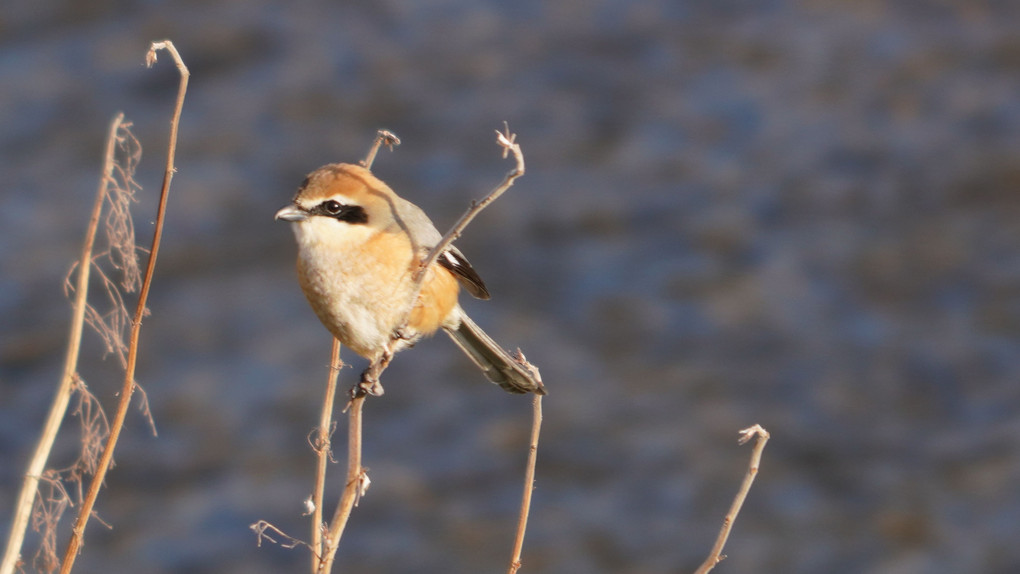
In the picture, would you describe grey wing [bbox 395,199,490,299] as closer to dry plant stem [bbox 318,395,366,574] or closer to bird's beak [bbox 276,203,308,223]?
bird's beak [bbox 276,203,308,223]

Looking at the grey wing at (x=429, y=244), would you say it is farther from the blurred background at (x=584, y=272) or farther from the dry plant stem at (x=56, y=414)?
the blurred background at (x=584, y=272)

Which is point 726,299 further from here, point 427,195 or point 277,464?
point 277,464

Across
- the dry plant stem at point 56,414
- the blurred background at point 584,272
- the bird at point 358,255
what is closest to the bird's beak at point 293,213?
the bird at point 358,255

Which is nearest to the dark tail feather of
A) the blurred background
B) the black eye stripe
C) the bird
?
the bird

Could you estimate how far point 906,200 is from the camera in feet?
32.2

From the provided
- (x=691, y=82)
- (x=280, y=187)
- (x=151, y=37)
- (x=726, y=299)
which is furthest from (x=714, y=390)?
(x=151, y=37)

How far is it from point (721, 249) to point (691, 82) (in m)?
1.88

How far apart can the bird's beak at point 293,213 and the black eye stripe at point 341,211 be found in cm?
3

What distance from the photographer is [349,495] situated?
2.74 meters

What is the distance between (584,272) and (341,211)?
6078 millimetres

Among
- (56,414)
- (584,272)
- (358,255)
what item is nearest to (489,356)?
(358,255)

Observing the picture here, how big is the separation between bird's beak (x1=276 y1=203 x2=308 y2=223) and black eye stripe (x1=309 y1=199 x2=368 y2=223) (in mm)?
29

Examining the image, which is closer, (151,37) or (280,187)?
(280,187)

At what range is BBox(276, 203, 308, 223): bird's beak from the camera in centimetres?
367
